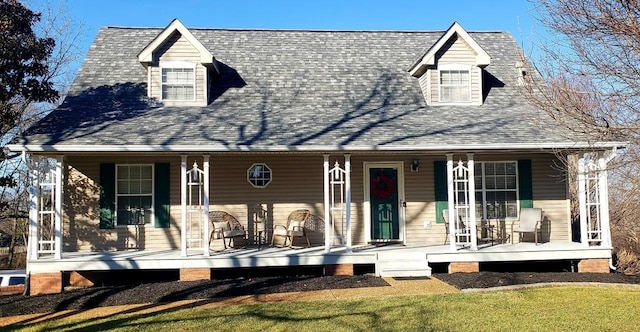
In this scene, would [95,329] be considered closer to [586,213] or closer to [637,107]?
[637,107]

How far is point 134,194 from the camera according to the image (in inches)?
464

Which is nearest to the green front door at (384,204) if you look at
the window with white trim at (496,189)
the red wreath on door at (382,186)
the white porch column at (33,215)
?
the red wreath on door at (382,186)

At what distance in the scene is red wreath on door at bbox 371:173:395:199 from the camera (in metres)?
12.5

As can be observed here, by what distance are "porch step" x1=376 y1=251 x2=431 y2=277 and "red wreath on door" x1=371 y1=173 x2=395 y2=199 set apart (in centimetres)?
198

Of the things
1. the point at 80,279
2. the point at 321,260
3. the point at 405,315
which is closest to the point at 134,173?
the point at 80,279

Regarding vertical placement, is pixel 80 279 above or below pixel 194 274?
below

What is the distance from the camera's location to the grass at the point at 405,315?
21.7ft

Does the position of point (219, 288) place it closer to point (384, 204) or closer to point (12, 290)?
point (12, 290)

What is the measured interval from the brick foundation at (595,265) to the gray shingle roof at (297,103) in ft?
8.48

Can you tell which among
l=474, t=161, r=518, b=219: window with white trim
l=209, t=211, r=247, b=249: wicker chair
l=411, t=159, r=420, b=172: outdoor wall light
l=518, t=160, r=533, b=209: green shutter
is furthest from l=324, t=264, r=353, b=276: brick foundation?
l=518, t=160, r=533, b=209: green shutter

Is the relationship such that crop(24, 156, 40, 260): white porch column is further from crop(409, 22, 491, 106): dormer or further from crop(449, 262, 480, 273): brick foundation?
crop(409, 22, 491, 106): dormer

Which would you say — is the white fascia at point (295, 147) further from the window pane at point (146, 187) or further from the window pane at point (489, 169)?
the window pane at point (146, 187)

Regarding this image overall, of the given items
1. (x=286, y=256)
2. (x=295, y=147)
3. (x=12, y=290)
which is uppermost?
(x=295, y=147)

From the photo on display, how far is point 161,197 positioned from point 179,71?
120 inches
